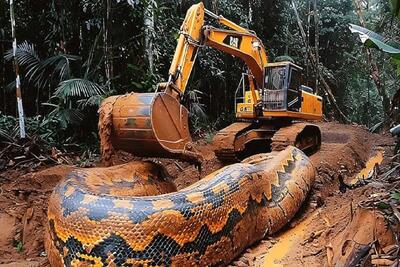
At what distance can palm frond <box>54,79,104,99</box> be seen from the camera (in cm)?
938

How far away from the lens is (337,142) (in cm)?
1241

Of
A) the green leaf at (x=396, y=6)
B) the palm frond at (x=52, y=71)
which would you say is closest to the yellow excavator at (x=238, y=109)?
the green leaf at (x=396, y=6)

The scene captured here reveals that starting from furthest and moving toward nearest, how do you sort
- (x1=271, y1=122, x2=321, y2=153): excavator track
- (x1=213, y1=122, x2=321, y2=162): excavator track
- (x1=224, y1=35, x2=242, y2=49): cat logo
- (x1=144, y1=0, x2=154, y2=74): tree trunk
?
(x1=144, y1=0, x2=154, y2=74): tree trunk, (x1=224, y1=35, x2=242, y2=49): cat logo, (x1=213, y1=122, x2=321, y2=162): excavator track, (x1=271, y1=122, x2=321, y2=153): excavator track

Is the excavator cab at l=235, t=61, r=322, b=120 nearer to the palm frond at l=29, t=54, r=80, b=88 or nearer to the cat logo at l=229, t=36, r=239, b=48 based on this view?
the cat logo at l=229, t=36, r=239, b=48

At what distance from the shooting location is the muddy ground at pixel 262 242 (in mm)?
4504

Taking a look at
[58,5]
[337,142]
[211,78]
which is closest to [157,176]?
[58,5]

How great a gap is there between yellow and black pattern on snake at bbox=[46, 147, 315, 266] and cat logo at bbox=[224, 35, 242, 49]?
17.1ft

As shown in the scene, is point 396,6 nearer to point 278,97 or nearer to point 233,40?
point 233,40

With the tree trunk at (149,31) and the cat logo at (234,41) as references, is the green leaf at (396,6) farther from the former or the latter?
the tree trunk at (149,31)

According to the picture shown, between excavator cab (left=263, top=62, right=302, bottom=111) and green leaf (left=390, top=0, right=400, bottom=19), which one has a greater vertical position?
green leaf (left=390, top=0, right=400, bottom=19)

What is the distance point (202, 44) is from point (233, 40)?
154 cm

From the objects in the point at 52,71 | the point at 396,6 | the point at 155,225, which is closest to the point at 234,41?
the point at 52,71

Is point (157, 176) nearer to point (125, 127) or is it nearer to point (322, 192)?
point (125, 127)

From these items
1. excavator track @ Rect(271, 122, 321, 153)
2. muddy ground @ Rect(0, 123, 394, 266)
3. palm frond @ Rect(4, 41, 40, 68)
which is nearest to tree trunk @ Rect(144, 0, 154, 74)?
palm frond @ Rect(4, 41, 40, 68)
